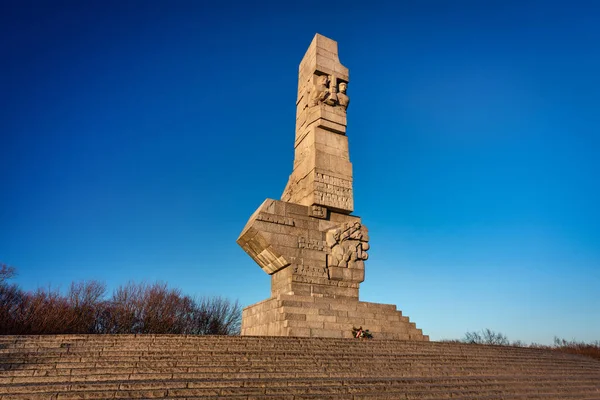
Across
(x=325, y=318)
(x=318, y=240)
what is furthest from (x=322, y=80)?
(x=325, y=318)

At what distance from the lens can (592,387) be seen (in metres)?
8.30

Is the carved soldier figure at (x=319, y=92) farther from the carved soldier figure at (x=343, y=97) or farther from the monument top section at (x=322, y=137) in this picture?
the carved soldier figure at (x=343, y=97)

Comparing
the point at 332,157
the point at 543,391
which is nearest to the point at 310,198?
the point at 332,157

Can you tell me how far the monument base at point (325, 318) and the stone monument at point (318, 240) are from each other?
0.08 ft

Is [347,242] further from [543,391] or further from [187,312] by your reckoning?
[187,312]

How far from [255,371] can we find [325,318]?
5.28 m

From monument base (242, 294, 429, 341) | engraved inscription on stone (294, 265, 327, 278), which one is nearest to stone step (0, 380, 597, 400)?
monument base (242, 294, 429, 341)

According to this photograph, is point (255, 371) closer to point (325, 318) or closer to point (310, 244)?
point (325, 318)

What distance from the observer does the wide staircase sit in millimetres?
5098

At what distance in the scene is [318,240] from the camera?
13.0 meters

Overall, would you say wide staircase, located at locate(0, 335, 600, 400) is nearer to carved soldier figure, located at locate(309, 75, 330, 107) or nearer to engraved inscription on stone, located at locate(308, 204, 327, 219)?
engraved inscription on stone, located at locate(308, 204, 327, 219)

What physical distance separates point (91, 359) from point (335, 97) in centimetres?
1143

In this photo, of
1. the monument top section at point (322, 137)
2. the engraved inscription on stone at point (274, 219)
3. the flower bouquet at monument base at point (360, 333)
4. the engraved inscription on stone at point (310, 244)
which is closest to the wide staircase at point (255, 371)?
the flower bouquet at monument base at point (360, 333)

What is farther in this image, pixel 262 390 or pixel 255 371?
pixel 255 371
